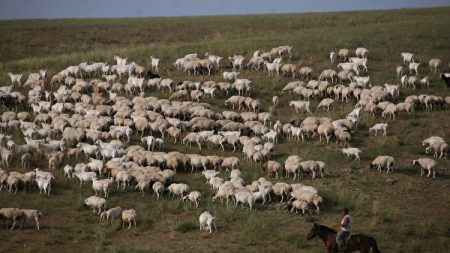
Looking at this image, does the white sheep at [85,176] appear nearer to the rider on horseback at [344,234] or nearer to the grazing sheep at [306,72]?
the rider on horseback at [344,234]

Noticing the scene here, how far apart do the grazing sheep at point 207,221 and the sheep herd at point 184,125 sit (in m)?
0.03

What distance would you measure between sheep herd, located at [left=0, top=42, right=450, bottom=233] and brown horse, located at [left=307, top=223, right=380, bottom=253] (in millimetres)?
3741

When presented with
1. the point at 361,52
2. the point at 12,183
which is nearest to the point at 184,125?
the point at 12,183

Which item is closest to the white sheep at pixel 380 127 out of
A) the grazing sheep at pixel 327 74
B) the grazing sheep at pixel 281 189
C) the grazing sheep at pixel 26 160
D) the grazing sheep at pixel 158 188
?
the grazing sheep at pixel 327 74

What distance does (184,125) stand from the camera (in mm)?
32188

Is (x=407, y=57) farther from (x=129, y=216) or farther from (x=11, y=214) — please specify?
(x=11, y=214)

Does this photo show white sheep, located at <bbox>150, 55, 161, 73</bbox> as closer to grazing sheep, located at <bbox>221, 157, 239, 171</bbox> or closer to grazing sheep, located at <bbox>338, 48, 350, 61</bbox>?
grazing sheep, located at <bbox>338, 48, 350, 61</bbox>

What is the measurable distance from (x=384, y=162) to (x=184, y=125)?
32.5 ft

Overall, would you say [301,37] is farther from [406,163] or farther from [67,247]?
[67,247]

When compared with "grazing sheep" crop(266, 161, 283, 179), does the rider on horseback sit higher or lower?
lower

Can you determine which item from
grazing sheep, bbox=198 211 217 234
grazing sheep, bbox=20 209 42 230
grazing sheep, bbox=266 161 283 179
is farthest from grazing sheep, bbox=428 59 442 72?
grazing sheep, bbox=20 209 42 230

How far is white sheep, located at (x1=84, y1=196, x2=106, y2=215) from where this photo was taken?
2303cm

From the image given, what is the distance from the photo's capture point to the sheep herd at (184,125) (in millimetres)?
24859

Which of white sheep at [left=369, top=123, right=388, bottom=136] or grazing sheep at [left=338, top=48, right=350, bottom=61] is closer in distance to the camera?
white sheep at [left=369, top=123, right=388, bottom=136]
